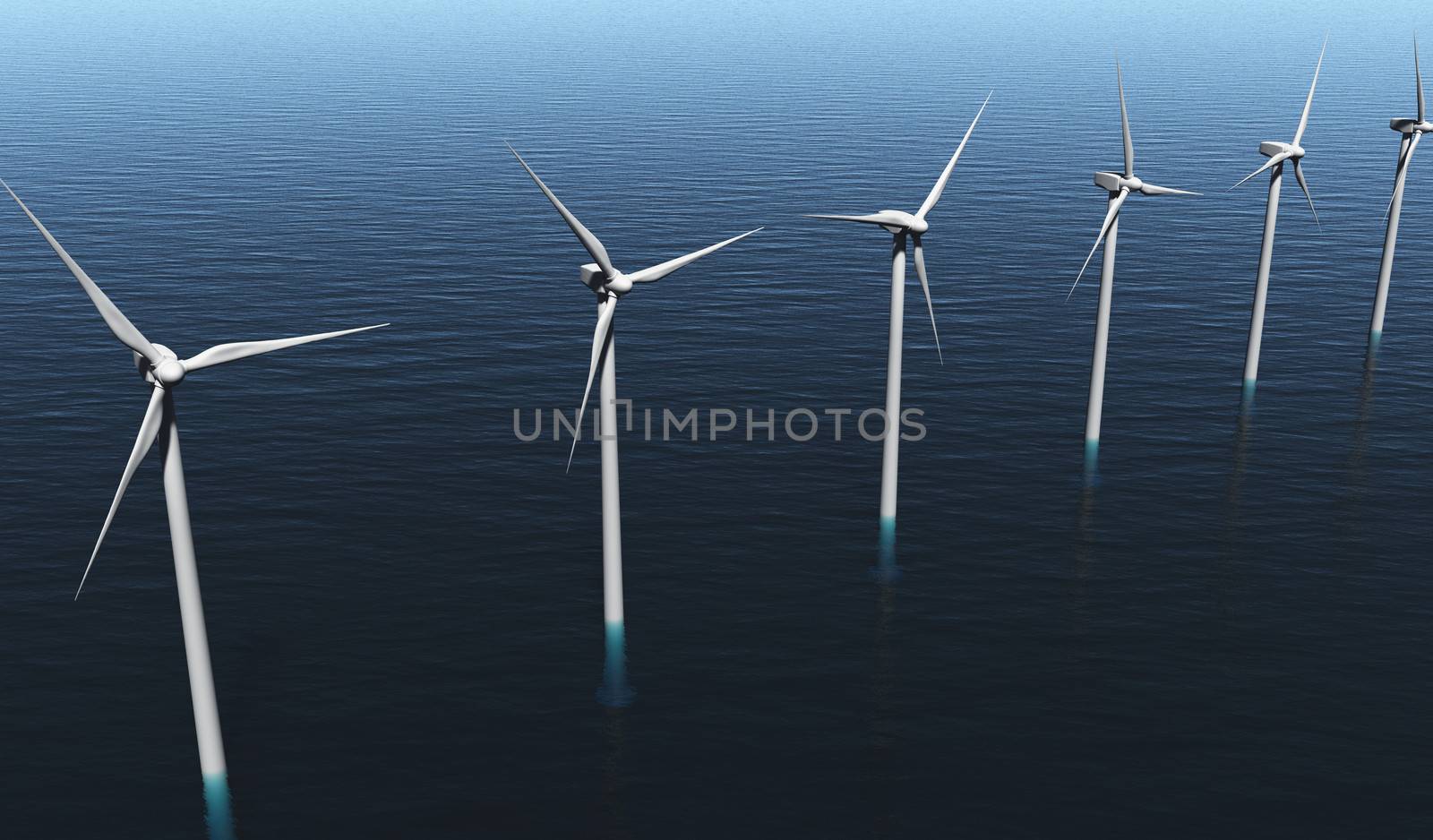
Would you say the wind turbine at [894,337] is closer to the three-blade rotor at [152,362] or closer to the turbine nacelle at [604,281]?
the turbine nacelle at [604,281]

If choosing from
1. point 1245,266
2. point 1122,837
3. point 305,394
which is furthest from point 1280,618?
point 1245,266

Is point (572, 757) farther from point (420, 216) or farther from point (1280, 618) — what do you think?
point (420, 216)

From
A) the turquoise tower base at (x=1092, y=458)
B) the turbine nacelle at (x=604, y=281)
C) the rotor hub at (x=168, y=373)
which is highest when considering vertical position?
the turbine nacelle at (x=604, y=281)

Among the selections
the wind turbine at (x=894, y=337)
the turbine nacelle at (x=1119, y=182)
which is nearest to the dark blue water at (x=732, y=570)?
the wind turbine at (x=894, y=337)

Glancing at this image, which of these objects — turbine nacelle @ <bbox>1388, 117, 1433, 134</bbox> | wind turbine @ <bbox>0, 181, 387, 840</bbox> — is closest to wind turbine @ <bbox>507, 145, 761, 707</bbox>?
wind turbine @ <bbox>0, 181, 387, 840</bbox>

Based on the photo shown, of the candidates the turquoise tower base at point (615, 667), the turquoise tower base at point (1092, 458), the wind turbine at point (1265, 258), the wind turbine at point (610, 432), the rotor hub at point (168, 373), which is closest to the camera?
the rotor hub at point (168, 373)

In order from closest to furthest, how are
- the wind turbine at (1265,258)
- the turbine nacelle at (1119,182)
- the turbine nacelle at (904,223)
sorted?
the turbine nacelle at (904,223)
the turbine nacelle at (1119,182)
the wind turbine at (1265,258)
